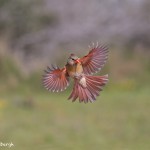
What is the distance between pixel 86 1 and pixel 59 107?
18.5m

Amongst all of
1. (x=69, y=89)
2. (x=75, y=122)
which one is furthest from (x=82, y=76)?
(x=69, y=89)

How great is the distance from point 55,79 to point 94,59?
0.12m

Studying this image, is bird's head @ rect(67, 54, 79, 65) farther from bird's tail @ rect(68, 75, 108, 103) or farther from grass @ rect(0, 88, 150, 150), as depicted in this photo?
grass @ rect(0, 88, 150, 150)

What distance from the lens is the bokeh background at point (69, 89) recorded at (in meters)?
11.2

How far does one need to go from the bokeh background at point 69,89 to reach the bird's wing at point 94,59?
1791 millimetres

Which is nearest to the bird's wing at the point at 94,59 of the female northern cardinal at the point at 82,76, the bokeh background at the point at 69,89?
the female northern cardinal at the point at 82,76

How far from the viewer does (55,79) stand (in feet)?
5.71

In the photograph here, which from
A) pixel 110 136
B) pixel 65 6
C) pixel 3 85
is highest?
pixel 65 6

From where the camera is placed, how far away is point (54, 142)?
10.7m

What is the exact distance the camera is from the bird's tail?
1708 millimetres

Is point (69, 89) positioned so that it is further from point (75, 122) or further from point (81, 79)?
point (81, 79)

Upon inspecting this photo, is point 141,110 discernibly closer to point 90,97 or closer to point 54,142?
point 54,142

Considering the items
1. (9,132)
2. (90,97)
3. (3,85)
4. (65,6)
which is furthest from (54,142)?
(65,6)

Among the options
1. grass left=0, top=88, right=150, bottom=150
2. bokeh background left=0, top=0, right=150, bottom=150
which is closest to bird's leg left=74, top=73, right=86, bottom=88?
bokeh background left=0, top=0, right=150, bottom=150
